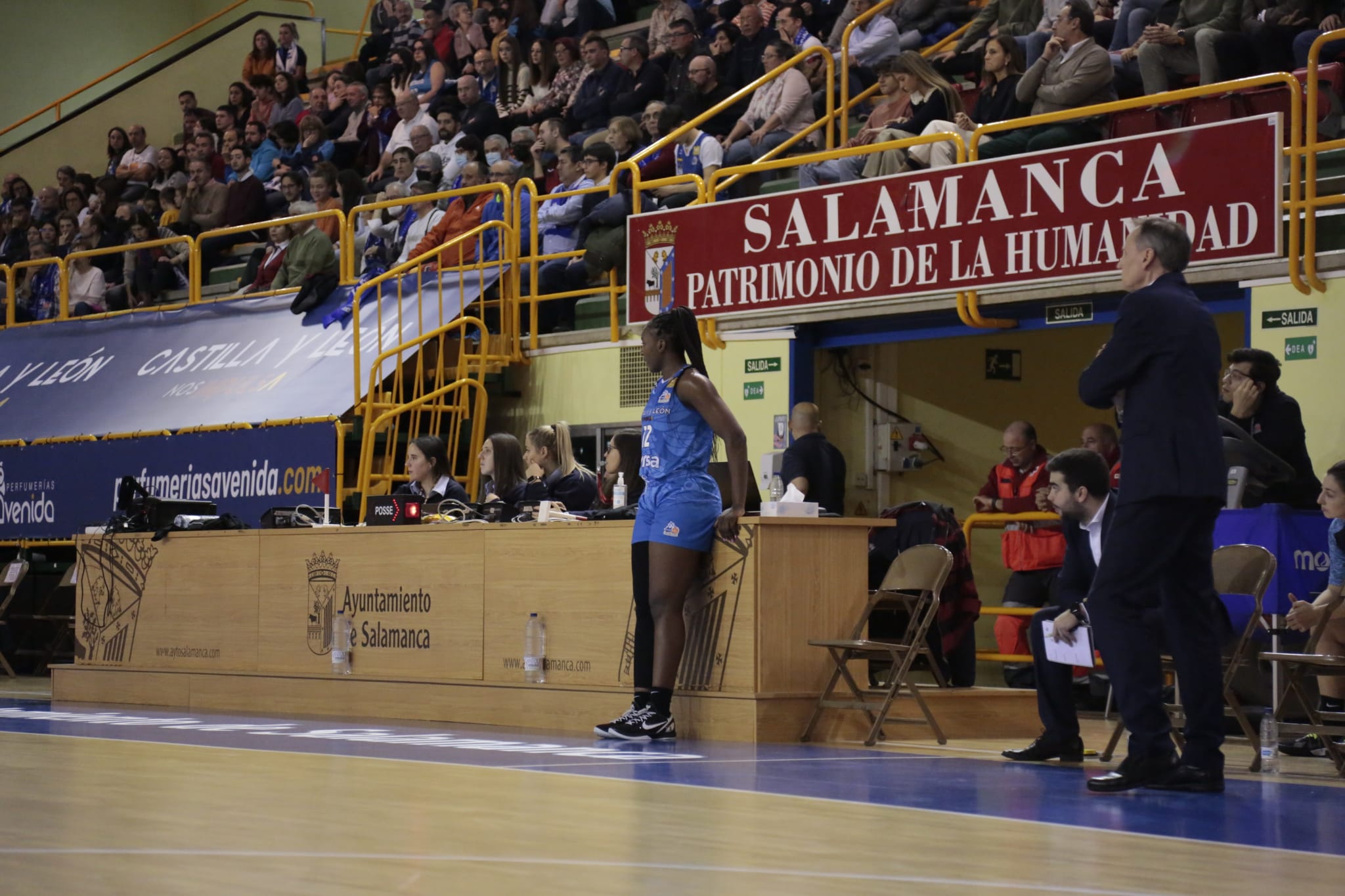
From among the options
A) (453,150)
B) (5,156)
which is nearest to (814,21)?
(453,150)

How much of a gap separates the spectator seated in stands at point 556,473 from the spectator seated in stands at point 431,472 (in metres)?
0.44

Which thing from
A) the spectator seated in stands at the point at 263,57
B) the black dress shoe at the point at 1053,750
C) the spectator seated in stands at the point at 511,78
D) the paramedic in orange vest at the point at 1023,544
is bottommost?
the black dress shoe at the point at 1053,750

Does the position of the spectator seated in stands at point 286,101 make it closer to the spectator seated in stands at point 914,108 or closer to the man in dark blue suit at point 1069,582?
the spectator seated in stands at point 914,108

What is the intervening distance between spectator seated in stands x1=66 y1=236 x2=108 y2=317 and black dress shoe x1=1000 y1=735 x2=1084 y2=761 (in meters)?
13.1

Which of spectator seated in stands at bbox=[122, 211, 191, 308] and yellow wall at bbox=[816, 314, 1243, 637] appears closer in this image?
yellow wall at bbox=[816, 314, 1243, 637]

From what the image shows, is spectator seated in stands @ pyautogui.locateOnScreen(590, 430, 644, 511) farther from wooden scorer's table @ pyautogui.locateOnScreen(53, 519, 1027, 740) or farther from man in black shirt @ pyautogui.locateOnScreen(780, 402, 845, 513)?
wooden scorer's table @ pyautogui.locateOnScreen(53, 519, 1027, 740)

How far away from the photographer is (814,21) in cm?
1555

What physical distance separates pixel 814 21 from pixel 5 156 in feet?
41.5

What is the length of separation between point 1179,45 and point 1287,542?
4.14 meters

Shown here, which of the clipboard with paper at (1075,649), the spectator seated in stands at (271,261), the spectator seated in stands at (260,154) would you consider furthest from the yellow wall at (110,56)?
the clipboard with paper at (1075,649)

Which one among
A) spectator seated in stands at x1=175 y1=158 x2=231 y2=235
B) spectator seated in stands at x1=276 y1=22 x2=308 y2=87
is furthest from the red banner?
spectator seated in stands at x1=276 y1=22 x2=308 y2=87

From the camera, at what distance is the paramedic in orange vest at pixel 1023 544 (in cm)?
1126

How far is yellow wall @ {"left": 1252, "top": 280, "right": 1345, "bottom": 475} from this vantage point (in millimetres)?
9961

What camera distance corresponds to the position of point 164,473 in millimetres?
14672
